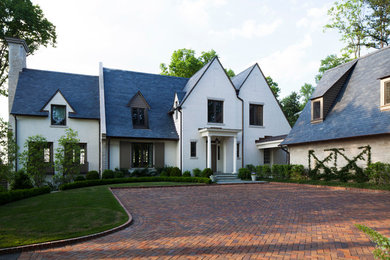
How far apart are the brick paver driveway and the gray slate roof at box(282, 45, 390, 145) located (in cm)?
720

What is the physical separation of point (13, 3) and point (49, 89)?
11.0 m

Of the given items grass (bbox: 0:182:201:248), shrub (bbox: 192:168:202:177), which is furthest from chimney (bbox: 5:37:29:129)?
grass (bbox: 0:182:201:248)

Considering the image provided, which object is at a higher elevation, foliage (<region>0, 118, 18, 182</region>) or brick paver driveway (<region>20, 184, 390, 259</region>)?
foliage (<region>0, 118, 18, 182</region>)

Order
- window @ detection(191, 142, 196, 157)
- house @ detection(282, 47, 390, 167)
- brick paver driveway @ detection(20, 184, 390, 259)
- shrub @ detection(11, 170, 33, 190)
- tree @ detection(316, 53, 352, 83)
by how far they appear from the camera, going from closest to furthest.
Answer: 1. brick paver driveway @ detection(20, 184, 390, 259)
2. shrub @ detection(11, 170, 33, 190)
3. house @ detection(282, 47, 390, 167)
4. window @ detection(191, 142, 196, 157)
5. tree @ detection(316, 53, 352, 83)

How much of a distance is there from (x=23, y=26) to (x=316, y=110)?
2890 centimetres

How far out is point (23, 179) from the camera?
14.4 m

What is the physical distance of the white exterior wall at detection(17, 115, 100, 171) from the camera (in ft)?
62.6

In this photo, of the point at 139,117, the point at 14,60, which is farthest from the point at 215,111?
the point at 14,60

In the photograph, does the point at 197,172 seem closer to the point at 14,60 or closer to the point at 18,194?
the point at 18,194

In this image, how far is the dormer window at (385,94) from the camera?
15369mm

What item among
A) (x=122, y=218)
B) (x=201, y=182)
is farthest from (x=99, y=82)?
(x=122, y=218)

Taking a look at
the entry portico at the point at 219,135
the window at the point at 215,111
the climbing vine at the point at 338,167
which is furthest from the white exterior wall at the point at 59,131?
the climbing vine at the point at 338,167

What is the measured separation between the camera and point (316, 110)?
20.3 m

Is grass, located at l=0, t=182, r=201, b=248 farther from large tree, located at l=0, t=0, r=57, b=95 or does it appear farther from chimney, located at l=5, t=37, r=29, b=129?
large tree, located at l=0, t=0, r=57, b=95
